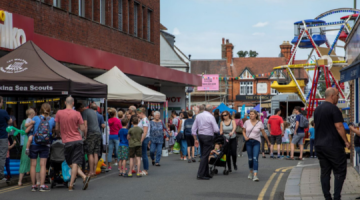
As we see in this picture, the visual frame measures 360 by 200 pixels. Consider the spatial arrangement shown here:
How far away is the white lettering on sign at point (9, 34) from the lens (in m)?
13.6

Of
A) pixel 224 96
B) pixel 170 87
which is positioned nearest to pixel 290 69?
pixel 170 87

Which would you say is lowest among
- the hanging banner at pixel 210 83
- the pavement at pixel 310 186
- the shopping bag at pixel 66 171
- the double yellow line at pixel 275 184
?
the double yellow line at pixel 275 184

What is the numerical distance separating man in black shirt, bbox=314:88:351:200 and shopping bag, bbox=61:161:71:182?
5078 mm

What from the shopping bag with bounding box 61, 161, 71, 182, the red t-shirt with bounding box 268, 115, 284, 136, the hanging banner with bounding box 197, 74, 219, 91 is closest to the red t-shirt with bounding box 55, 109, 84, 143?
the shopping bag with bounding box 61, 161, 71, 182

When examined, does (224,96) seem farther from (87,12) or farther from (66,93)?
(66,93)

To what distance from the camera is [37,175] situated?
1028 centimetres

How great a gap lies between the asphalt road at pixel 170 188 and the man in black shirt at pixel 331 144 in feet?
6.22

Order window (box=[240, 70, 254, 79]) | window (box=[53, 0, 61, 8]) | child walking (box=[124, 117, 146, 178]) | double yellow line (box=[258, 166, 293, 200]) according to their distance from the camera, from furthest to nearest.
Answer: window (box=[240, 70, 254, 79])
window (box=[53, 0, 61, 8])
child walking (box=[124, 117, 146, 178])
double yellow line (box=[258, 166, 293, 200])

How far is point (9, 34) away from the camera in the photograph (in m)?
13.9

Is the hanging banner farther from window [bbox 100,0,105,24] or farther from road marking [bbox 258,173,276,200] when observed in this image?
road marking [bbox 258,173,276,200]

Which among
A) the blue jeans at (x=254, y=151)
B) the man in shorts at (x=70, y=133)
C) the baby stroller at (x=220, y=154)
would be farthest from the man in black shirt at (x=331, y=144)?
the baby stroller at (x=220, y=154)

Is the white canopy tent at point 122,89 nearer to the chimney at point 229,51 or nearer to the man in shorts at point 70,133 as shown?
the man in shorts at point 70,133

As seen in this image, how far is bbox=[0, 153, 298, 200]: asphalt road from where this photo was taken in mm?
9297

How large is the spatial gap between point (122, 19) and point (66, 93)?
588 inches
